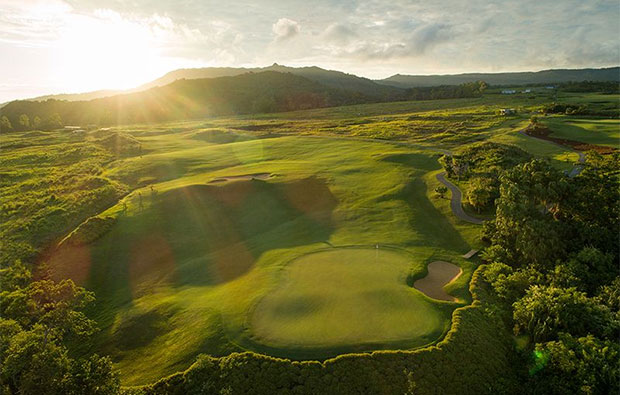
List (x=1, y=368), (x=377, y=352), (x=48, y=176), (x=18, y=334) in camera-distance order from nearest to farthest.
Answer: (x=1, y=368) → (x=18, y=334) → (x=377, y=352) → (x=48, y=176)

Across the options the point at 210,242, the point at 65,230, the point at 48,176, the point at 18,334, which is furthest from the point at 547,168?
the point at 48,176

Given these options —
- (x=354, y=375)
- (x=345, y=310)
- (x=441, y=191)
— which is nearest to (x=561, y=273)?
(x=345, y=310)

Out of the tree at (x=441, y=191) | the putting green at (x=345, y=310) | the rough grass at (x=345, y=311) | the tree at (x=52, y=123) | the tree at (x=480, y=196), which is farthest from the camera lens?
the tree at (x=52, y=123)

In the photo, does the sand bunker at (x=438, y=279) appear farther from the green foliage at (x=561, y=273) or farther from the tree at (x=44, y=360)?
the tree at (x=44, y=360)

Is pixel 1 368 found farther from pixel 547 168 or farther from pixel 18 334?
pixel 547 168

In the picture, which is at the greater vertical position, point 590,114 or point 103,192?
point 590,114

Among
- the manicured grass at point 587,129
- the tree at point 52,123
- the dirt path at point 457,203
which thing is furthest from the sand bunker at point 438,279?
the tree at point 52,123
